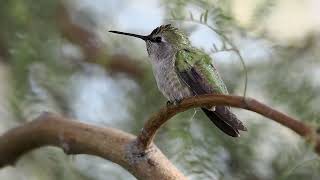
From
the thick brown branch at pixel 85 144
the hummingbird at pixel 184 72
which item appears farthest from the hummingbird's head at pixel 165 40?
the thick brown branch at pixel 85 144

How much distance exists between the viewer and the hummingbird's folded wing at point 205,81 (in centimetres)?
77

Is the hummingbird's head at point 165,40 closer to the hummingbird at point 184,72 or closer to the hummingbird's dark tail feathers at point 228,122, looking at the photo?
the hummingbird at point 184,72

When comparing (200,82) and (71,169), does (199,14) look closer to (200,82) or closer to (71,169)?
(200,82)

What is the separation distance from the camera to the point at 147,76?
1.03m

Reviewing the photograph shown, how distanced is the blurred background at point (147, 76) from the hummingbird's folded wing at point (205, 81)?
0.07 feet

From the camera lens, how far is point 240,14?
2.68 ft

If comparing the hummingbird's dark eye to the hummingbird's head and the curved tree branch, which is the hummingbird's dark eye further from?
the curved tree branch

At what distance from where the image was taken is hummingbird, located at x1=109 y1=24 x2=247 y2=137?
78 centimetres

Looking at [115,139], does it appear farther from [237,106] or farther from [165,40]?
[237,106]

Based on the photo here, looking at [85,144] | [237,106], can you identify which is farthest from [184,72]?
[237,106]

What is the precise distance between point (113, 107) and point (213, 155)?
0.72 feet

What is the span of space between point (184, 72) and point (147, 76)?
17cm

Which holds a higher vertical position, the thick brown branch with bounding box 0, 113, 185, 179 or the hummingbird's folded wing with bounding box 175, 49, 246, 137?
the hummingbird's folded wing with bounding box 175, 49, 246, 137

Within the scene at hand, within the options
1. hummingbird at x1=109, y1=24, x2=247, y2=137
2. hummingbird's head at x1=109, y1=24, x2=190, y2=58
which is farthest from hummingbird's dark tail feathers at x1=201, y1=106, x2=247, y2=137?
hummingbird's head at x1=109, y1=24, x2=190, y2=58
